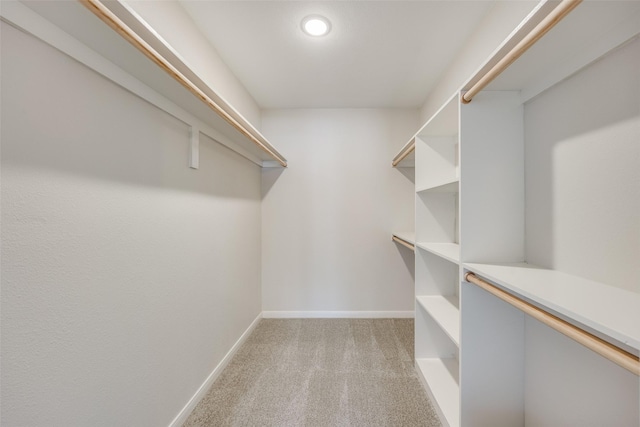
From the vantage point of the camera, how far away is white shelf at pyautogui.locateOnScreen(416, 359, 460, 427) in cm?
132

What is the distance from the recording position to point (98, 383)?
87 centimetres

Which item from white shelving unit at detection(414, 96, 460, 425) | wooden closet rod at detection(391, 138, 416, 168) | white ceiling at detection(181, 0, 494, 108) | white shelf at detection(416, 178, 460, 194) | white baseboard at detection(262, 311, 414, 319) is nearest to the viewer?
white shelf at detection(416, 178, 460, 194)

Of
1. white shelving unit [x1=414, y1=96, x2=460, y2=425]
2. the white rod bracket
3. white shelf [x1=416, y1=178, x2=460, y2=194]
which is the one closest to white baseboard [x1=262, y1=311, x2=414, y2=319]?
white shelving unit [x1=414, y1=96, x2=460, y2=425]

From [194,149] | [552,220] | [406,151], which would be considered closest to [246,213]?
[194,149]

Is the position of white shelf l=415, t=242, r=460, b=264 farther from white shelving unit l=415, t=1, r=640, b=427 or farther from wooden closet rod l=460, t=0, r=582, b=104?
wooden closet rod l=460, t=0, r=582, b=104

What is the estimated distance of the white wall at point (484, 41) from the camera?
1197mm

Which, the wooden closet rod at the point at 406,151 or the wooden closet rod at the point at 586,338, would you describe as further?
the wooden closet rod at the point at 406,151

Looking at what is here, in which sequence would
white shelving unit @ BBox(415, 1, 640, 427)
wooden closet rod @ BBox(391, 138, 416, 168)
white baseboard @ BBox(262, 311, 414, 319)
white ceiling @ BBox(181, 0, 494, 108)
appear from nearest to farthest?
white shelving unit @ BBox(415, 1, 640, 427), white ceiling @ BBox(181, 0, 494, 108), wooden closet rod @ BBox(391, 138, 416, 168), white baseboard @ BBox(262, 311, 414, 319)

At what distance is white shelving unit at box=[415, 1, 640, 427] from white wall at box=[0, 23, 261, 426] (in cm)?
142

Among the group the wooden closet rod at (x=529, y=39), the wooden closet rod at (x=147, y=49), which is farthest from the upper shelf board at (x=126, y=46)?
the wooden closet rod at (x=529, y=39)

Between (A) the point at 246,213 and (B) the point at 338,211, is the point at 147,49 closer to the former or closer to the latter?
(A) the point at 246,213

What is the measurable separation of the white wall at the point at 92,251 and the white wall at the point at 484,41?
57.7 inches

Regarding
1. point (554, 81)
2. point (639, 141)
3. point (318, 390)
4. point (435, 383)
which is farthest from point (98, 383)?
point (554, 81)

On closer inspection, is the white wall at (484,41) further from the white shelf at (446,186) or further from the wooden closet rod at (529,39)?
the white shelf at (446,186)
